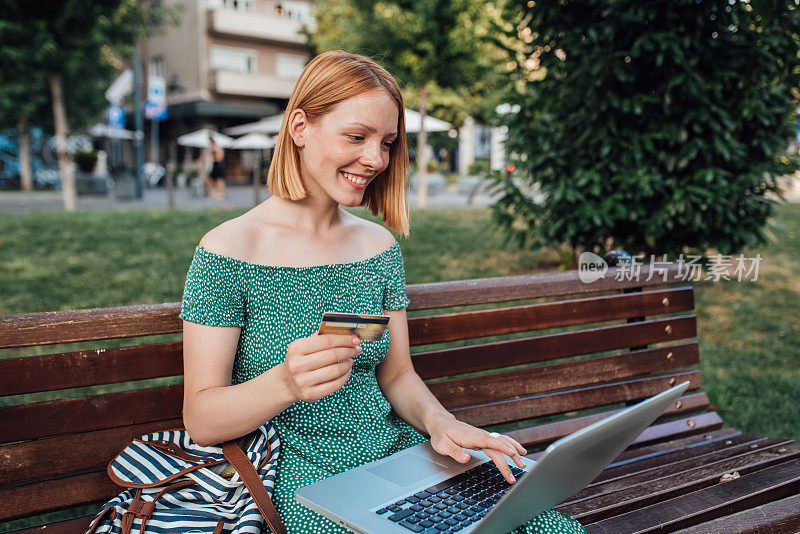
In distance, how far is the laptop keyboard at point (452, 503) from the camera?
1572 mm

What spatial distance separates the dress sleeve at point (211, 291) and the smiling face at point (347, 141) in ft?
1.21

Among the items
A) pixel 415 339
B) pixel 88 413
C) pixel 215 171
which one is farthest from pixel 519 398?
pixel 215 171

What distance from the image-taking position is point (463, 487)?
1765 mm

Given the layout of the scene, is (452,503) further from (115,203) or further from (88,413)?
(115,203)

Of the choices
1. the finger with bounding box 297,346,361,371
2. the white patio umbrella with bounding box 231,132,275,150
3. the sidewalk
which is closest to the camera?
the finger with bounding box 297,346,361,371

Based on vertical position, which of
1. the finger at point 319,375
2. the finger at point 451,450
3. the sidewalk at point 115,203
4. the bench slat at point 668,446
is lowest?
the bench slat at point 668,446

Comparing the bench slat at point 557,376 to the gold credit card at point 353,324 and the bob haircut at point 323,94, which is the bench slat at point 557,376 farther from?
the gold credit card at point 353,324

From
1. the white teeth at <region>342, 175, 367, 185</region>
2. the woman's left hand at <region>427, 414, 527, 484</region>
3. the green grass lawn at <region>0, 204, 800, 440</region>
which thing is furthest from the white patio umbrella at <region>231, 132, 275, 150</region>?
the woman's left hand at <region>427, 414, 527, 484</region>

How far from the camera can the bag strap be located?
171cm

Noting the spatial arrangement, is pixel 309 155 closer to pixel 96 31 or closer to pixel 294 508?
pixel 294 508

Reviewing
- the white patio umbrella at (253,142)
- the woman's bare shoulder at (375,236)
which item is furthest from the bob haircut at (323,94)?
the white patio umbrella at (253,142)

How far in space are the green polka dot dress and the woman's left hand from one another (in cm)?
16

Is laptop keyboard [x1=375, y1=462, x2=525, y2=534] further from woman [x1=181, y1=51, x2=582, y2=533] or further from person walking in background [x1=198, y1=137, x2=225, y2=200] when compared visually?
person walking in background [x1=198, y1=137, x2=225, y2=200]

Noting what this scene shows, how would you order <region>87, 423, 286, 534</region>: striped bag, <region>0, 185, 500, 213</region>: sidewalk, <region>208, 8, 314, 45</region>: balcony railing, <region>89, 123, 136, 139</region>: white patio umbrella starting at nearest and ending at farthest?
1. <region>87, 423, 286, 534</region>: striped bag
2. <region>0, 185, 500, 213</region>: sidewalk
3. <region>89, 123, 136, 139</region>: white patio umbrella
4. <region>208, 8, 314, 45</region>: balcony railing
